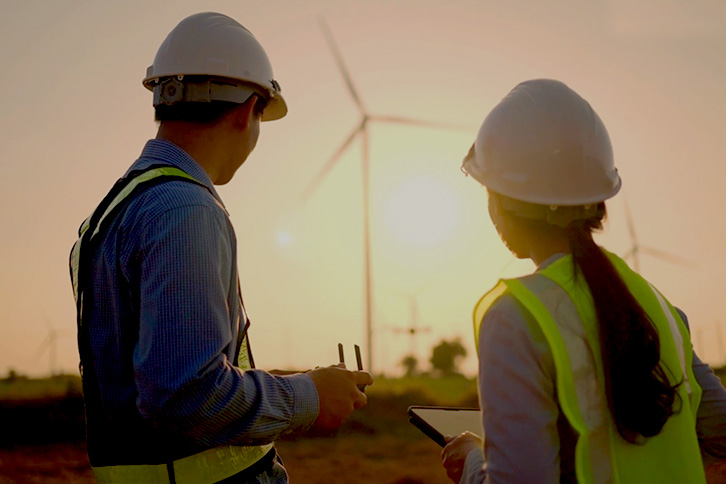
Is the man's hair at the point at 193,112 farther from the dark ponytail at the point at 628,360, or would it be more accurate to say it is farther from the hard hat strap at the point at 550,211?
the dark ponytail at the point at 628,360

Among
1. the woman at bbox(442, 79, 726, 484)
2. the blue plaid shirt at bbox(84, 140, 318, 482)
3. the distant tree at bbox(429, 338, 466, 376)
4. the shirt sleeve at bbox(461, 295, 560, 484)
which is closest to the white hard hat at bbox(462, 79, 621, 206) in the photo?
the woman at bbox(442, 79, 726, 484)

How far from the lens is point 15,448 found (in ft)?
69.7

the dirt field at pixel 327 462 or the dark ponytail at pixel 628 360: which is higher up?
the dark ponytail at pixel 628 360

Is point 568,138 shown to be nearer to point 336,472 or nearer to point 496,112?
point 496,112

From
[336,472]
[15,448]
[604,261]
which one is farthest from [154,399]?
[15,448]

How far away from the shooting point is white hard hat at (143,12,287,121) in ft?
13.4

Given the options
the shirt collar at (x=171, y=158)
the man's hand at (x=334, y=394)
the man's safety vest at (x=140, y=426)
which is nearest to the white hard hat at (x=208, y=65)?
the shirt collar at (x=171, y=158)

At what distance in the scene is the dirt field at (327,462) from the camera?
17.3m

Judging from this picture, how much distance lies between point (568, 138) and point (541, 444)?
132 centimetres

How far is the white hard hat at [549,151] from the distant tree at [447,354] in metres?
95.3

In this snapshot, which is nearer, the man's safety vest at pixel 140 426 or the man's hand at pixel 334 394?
the man's safety vest at pixel 140 426

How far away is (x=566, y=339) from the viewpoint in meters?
3.12

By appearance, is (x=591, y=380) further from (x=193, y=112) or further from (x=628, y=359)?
(x=193, y=112)

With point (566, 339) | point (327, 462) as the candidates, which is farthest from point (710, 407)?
point (327, 462)
